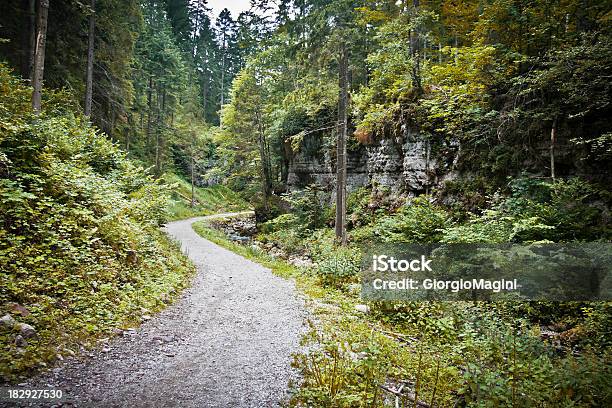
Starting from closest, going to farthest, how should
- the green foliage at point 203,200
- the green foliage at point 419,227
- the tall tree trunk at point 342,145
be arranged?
1. the green foliage at point 419,227
2. the tall tree trunk at point 342,145
3. the green foliage at point 203,200

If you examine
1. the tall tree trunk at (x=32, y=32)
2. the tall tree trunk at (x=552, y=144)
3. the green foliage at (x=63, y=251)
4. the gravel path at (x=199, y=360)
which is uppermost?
the tall tree trunk at (x=32, y=32)

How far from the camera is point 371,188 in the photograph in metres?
16.7

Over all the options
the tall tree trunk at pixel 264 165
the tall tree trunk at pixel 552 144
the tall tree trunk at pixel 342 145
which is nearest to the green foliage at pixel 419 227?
the tall tree trunk at pixel 552 144

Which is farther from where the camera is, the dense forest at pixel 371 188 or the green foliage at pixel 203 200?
the green foliage at pixel 203 200

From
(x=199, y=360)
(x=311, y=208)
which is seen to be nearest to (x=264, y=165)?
(x=311, y=208)

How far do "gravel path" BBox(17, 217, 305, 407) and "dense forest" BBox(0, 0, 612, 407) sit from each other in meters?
0.39

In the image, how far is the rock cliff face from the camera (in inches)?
530

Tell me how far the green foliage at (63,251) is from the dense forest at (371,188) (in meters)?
0.04

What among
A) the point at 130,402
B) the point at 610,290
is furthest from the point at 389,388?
the point at 610,290

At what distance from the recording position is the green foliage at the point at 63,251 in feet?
16.1

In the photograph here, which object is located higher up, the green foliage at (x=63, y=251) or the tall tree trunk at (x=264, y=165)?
the tall tree trunk at (x=264, y=165)

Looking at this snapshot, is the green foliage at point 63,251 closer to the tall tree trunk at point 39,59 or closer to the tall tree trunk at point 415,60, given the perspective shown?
the tall tree trunk at point 39,59

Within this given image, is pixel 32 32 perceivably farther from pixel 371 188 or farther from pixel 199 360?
pixel 199 360

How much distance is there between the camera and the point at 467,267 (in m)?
7.57
